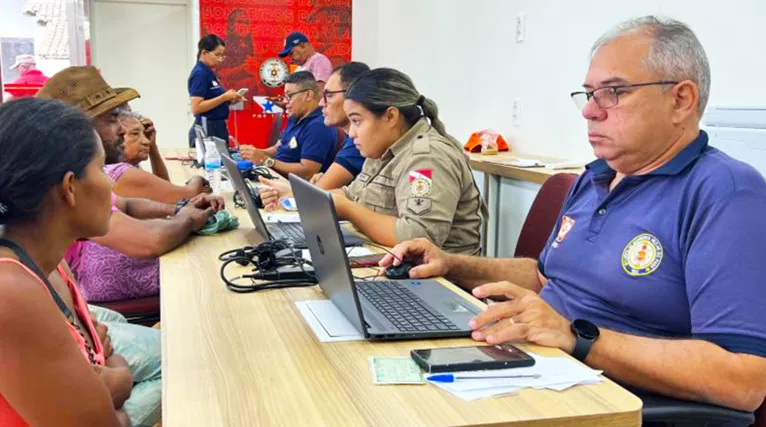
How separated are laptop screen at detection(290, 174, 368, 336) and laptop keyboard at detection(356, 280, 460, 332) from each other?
0.08m

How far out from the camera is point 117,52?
8008 mm

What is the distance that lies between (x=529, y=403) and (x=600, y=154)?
0.68 m

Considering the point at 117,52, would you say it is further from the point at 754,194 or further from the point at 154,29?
the point at 754,194

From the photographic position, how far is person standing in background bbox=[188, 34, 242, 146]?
5750 millimetres

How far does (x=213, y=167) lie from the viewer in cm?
329

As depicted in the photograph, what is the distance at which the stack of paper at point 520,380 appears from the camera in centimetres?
95

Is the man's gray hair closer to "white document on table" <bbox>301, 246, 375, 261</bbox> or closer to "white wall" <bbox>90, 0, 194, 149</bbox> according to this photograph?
"white document on table" <bbox>301, 246, 375, 261</bbox>

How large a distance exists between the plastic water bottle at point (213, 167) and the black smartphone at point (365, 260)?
1378 millimetres

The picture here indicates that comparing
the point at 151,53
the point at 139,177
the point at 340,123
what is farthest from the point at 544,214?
the point at 151,53

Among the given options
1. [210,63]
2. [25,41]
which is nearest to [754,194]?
[210,63]

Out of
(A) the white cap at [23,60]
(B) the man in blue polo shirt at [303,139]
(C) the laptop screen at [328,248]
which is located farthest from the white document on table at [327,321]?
(A) the white cap at [23,60]

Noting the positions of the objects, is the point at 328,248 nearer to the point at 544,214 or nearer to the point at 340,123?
the point at 544,214

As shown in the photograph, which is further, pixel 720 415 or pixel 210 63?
pixel 210 63

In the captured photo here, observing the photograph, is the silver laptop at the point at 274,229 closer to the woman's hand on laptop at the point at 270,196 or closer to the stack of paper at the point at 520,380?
the woman's hand on laptop at the point at 270,196
